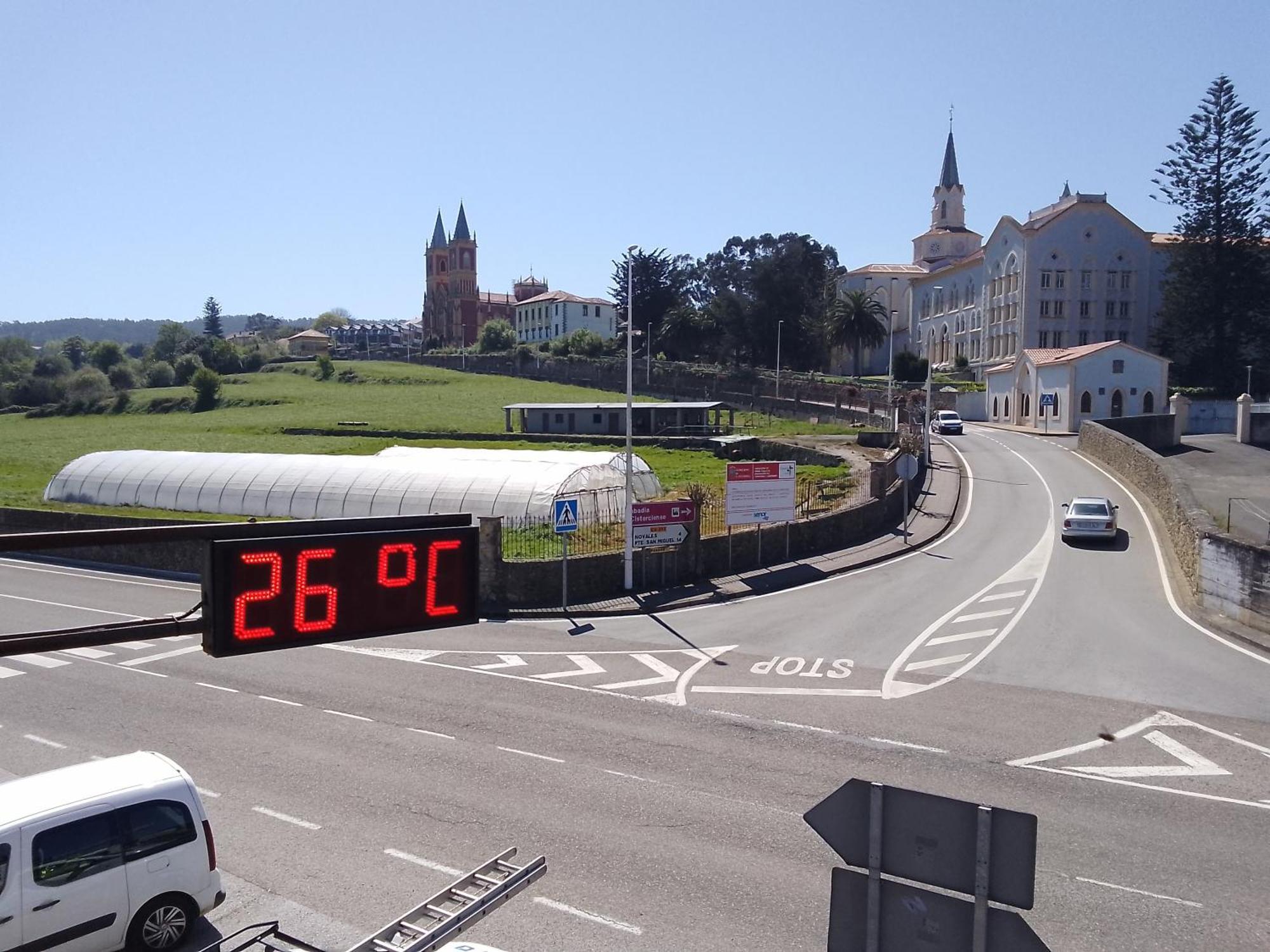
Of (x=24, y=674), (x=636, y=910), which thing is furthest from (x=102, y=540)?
(x=24, y=674)

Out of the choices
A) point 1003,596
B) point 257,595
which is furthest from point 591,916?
point 1003,596

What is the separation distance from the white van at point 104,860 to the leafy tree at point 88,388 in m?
110

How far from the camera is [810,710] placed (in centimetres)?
1745

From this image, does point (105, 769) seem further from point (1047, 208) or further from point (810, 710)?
point (1047, 208)

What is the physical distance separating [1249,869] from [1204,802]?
87.7 inches

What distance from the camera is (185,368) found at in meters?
131

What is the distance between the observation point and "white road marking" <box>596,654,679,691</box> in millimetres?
19141

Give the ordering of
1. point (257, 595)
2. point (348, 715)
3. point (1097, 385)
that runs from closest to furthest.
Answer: point (257, 595), point (348, 715), point (1097, 385)

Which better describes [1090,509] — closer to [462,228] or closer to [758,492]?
[758,492]

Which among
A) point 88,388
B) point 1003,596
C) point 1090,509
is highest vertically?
point 88,388

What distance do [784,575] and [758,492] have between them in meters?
2.63

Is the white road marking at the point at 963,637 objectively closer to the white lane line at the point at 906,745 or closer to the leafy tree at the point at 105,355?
the white lane line at the point at 906,745

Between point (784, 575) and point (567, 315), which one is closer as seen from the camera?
point (784, 575)

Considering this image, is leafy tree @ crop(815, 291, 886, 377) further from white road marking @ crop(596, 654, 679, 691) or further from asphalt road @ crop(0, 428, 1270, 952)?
white road marking @ crop(596, 654, 679, 691)
